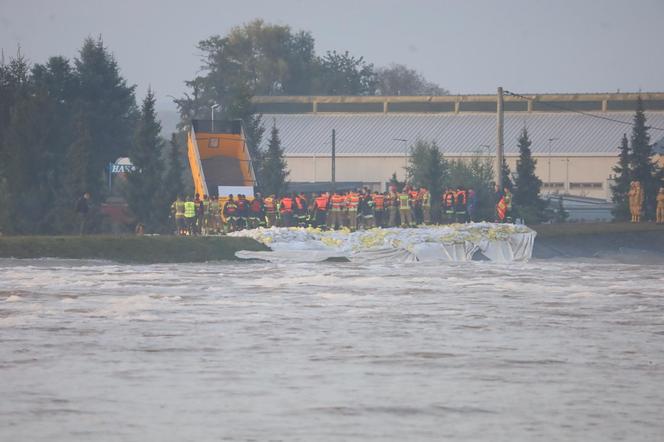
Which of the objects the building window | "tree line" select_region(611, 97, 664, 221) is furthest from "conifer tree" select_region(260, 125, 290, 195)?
the building window

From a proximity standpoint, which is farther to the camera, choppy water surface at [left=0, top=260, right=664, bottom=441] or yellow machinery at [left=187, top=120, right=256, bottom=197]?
yellow machinery at [left=187, top=120, right=256, bottom=197]

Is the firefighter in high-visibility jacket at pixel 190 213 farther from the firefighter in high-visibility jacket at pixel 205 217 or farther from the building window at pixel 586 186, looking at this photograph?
the building window at pixel 586 186

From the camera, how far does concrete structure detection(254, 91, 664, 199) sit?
315 feet

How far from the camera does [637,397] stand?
12789mm

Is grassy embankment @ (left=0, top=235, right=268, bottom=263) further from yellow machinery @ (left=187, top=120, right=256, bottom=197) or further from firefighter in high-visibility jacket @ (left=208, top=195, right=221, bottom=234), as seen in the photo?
yellow machinery @ (left=187, top=120, right=256, bottom=197)

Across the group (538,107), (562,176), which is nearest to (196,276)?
(562,176)

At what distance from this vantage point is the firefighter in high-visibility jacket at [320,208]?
143ft

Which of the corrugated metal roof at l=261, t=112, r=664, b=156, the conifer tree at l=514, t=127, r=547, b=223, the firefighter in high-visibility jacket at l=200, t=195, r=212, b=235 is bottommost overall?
the firefighter in high-visibility jacket at l=200, t=195, r=212, b=235

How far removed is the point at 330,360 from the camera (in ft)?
49.8

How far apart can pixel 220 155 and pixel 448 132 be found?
5564cm

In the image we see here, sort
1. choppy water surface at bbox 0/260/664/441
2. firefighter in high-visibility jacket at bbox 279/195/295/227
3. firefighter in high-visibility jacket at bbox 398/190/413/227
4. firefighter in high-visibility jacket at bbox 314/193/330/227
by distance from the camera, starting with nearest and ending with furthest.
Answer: choppy water surface at bbox 0/260/664/441, firefighter in high-visibility jacket at bbox 279/195/295/227, firefighter in high-visibility jacket at bbox 314/193/330/227, firefighter in high-visibility jacket at bbox 398/190/413/227

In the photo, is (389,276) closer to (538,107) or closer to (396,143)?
(396,143)

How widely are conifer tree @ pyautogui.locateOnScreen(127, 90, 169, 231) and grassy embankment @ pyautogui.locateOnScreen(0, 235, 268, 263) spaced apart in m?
13.2

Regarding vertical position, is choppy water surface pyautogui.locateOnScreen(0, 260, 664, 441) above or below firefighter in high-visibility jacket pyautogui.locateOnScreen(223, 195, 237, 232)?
below
